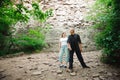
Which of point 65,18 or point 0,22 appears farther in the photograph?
point 65,18

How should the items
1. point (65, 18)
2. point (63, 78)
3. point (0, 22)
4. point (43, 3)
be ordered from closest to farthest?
point (63, 78)
point (0, 22)
point (65, 18)
point (43, 3)

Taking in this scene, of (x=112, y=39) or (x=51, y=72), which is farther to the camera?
(x=112, y=39)

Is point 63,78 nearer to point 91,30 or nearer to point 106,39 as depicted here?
point 106,39

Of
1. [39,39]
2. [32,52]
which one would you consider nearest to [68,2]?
[39,39]

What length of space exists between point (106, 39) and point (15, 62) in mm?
5348

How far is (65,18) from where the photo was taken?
1827 centimetres

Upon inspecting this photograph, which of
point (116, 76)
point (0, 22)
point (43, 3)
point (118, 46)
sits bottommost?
point (116, 76)

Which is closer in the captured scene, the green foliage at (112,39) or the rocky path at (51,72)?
the rocky path at (51,72)

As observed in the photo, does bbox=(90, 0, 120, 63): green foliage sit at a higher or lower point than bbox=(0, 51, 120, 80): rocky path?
higher

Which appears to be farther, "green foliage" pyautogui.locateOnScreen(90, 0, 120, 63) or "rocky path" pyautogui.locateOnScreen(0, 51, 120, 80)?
"green foliage" pyautogui.locateOnScreen(90, 0, 120, 63)

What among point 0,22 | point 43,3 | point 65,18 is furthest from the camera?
point 43,3

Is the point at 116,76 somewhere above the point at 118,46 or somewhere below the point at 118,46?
below

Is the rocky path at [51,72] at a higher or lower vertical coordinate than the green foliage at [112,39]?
lower

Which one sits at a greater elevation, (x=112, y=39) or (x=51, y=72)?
(x=112, y=39)
